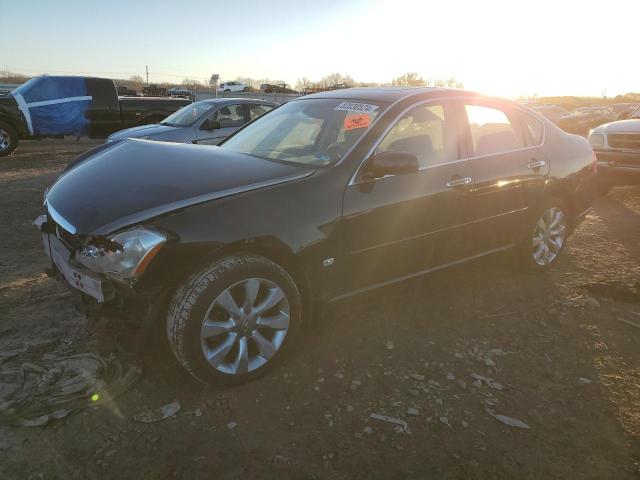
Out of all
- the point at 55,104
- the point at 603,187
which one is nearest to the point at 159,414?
the point at 603,187

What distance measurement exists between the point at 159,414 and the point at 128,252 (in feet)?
2.90

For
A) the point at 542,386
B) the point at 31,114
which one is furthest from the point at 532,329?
the point at 31,114

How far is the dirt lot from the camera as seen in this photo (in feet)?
7.32

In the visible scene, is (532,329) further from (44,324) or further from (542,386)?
(44,324)

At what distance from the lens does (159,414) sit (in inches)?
99.1

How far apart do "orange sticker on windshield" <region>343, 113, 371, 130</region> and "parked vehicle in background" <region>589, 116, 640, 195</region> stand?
21.0 ft

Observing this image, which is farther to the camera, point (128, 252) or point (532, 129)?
point (532, 129)

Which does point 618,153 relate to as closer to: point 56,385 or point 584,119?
point 56,385

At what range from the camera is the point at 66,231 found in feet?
8.58

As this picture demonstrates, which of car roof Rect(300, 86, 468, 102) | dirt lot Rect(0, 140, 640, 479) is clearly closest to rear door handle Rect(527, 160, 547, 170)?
car roof Rect(300, 86, 468, 102)

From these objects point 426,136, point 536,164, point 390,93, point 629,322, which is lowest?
point 629,322

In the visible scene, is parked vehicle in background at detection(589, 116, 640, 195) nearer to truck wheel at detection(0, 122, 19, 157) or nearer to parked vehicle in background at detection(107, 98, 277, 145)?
parked vehicle in background at detection(107, 98, 277, 145)

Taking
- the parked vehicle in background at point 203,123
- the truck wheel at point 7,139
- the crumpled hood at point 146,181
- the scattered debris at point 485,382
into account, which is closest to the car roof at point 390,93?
the crumpled hood at point 146,181

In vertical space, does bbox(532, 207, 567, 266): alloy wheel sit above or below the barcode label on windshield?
below
